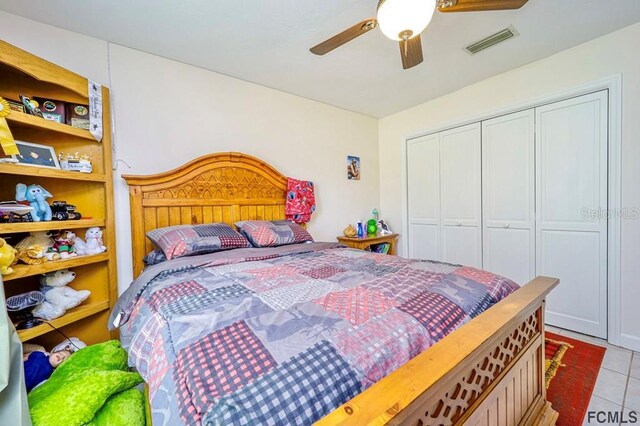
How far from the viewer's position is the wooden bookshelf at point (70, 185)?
1571mm

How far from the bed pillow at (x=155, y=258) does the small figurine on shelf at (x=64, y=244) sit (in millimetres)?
397

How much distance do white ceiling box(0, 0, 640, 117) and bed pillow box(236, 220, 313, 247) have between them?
1397 millimetres

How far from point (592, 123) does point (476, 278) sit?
77.5 inches

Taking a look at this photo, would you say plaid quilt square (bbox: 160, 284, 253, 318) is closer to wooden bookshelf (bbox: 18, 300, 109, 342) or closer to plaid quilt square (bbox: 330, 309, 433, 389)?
plaid quilt square (bbox: 330, 309, 433, 389)

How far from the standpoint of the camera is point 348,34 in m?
1.55

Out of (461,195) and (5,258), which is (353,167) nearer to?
(461,195)

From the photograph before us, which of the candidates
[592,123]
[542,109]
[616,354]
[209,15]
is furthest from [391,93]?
[616,354]

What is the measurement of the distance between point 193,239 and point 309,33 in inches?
66.2

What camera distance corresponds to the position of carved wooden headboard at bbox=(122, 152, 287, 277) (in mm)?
→ 2064

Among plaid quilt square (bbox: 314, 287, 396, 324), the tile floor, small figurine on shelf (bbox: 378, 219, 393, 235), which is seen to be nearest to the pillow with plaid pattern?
plaid quilt square (bbox: 314, 287, 396, 324)

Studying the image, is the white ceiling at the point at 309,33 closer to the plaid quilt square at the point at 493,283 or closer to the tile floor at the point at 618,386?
the plaid quilt square at the point at 493,283

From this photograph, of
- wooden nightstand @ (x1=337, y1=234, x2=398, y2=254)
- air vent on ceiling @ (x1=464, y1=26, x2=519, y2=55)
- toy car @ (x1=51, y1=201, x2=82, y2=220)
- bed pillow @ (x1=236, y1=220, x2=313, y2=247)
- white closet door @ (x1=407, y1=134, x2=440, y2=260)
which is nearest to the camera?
toy car @ (x1=51, y1=201, x2=82, y2=220)

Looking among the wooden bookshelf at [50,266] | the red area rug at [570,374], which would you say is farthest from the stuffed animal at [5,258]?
the red area rug at [570,374]

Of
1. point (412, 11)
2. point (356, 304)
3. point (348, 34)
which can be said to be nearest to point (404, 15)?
point (412, 11)
